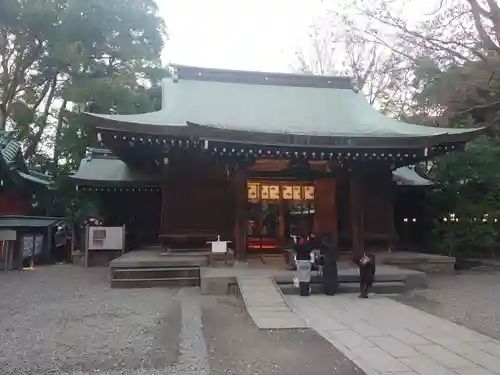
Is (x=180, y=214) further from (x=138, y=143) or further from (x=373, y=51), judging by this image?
(x=373, y=51)

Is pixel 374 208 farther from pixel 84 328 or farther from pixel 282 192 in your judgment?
pixel 84 328

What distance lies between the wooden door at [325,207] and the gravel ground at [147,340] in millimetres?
4550

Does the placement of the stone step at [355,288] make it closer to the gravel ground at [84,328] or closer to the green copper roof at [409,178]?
the gravel ground at [84,328]

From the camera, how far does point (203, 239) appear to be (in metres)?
11.0

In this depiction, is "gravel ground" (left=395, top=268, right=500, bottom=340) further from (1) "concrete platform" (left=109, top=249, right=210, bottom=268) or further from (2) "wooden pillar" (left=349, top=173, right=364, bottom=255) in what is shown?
(1) "concrete platform" (left=109, top=249, right=210, bottom=268)

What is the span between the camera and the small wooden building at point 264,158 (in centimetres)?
986

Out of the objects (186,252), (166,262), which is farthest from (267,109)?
(166,262)

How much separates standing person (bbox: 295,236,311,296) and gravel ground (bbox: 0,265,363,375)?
137 cm

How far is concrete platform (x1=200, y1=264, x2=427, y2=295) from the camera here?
8.41 m

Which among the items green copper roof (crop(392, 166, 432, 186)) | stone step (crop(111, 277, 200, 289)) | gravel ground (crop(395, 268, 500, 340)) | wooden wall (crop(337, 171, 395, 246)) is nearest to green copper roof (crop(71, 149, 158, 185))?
stone step (crop(111, 277, 200, 289))

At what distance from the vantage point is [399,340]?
16.9 feet

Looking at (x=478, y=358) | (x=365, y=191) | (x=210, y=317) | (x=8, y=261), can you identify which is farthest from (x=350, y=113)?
(x=8, y=261)

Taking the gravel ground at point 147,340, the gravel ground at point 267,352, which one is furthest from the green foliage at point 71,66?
the gravel ground at point 267,352

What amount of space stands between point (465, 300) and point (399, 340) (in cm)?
331
